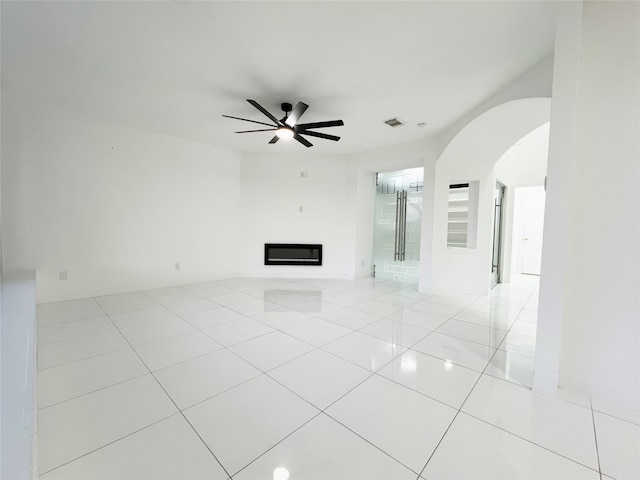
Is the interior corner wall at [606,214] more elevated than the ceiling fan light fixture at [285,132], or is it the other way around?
the ceiling fan light fixture at [285,132]

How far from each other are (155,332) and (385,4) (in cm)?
357

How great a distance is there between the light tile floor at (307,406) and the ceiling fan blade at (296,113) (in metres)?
2.42

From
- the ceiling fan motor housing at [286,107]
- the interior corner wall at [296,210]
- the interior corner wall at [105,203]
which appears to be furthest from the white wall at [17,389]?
the interior corner wall at [296,210]

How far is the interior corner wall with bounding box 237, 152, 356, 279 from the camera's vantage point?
561 cm

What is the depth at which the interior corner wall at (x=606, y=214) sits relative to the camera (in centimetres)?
162

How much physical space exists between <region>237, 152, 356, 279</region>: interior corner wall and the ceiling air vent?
69.0 inches

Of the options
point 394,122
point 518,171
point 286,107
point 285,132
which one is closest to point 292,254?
point 285,132

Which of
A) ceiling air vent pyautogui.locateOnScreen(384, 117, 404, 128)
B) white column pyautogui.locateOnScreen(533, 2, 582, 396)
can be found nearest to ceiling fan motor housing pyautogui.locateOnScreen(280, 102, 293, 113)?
ceiling air vent pyautogui.locateOnScreen(384, 117, 404, 128)

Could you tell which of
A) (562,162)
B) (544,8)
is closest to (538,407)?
(562,162)

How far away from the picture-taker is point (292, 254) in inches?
224

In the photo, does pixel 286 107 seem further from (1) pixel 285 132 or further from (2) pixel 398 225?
(2) pixel 398 225

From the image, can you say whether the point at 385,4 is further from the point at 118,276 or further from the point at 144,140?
the point at 118,276

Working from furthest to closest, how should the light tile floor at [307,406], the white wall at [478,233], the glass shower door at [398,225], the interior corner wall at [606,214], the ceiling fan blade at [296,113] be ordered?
the glass shower door at [398,225] → the white wall at [478,233] → the ceiling fan blade at [296,113] → the interior corner wall at [606,214] → the light tile floor at [307,406]

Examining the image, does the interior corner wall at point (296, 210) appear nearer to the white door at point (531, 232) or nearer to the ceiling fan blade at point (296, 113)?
the ceiling fan blade at point (296, 113)
